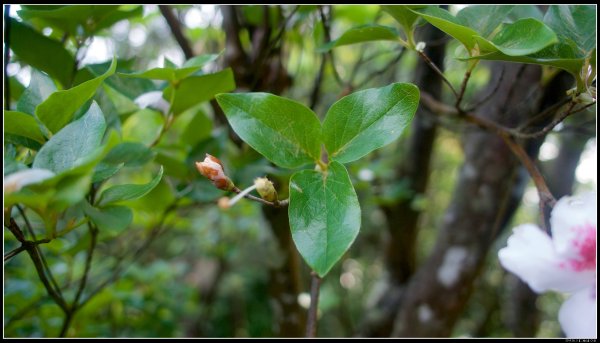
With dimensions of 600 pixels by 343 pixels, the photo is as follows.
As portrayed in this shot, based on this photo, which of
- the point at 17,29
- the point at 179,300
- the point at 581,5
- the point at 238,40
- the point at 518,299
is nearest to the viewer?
the point at 581,5

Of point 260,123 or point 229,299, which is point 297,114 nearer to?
point 260,123

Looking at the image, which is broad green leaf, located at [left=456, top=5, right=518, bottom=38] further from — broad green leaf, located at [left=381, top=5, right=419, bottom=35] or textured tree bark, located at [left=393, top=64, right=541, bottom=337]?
textured tree bark, located at [left=393, top=64, right=541, bottom=337]

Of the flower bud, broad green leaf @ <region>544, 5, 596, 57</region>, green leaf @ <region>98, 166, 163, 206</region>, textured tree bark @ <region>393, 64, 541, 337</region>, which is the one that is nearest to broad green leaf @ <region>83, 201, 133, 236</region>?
green leaf @ <region>98, 166, 163, 206</region>

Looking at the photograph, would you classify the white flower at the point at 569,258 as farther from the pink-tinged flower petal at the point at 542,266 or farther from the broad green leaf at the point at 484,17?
the broad green leaf at the point at 484,17

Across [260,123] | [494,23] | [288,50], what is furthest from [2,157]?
[288,50]

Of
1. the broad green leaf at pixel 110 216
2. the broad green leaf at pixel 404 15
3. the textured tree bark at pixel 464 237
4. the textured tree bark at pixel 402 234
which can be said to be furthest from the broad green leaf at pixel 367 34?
the textured tree bark at pixel 402 234

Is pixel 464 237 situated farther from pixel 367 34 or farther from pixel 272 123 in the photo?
pixel 272 123
